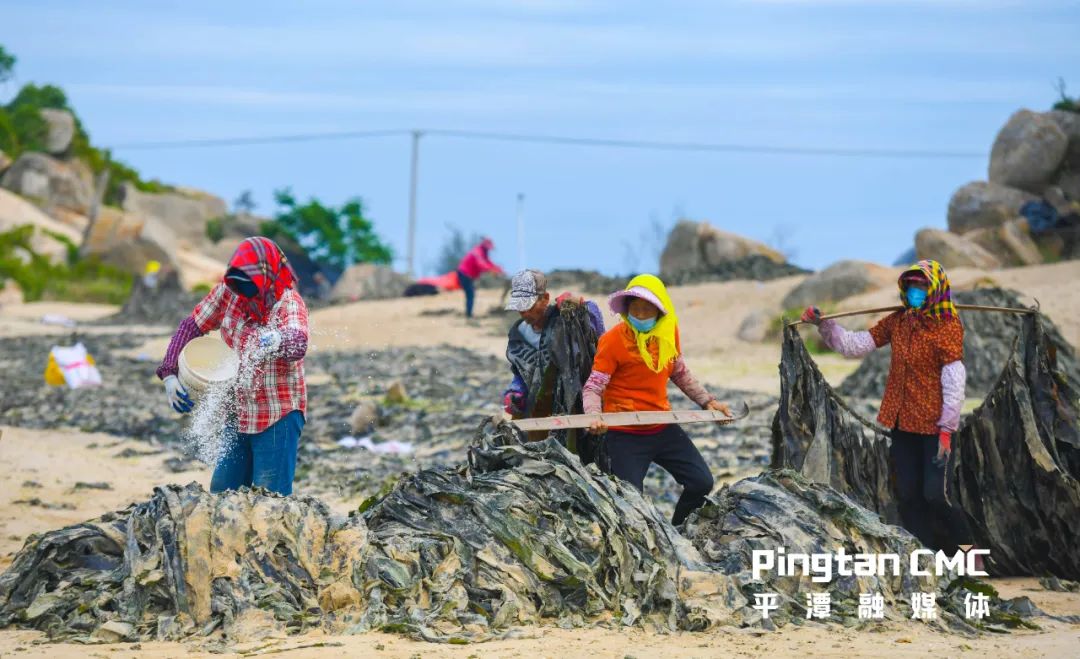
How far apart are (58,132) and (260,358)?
52.7 m

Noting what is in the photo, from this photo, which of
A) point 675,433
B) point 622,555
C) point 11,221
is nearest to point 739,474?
point 675,433

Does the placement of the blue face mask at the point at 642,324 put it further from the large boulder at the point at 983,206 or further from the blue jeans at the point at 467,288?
the large boulder at the point at 983,206

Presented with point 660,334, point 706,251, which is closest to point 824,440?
point 660,334

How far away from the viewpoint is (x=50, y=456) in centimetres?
1214

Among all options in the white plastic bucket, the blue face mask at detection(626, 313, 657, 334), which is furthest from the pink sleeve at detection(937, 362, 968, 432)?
the white plastic bucket

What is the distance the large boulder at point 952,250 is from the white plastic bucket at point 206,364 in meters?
23.0

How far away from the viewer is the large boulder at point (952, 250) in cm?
2766

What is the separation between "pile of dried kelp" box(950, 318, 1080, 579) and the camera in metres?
7.06

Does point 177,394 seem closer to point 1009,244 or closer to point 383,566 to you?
point 383,566

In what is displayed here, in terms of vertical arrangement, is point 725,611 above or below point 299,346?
below

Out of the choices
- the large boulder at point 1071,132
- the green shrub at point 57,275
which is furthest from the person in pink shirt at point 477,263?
the green shrub at point 57,275

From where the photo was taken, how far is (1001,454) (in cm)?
725

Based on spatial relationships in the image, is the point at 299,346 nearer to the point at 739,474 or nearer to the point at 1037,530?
the point at 1037,530

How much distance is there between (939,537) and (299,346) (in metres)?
3.52
